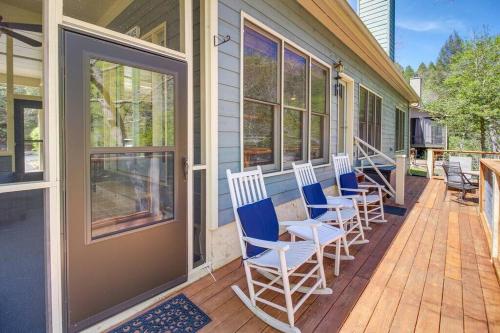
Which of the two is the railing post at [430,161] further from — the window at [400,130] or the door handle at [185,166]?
the door handle at [185,166]

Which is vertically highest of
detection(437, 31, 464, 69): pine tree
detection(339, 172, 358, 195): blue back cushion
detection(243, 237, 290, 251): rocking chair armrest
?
detection(437, 31, 464, 69): pine tree

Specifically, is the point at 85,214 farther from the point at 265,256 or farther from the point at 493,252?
the point at 493,252

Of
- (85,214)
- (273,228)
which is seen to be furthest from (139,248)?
(273,228)

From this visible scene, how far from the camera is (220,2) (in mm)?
2604

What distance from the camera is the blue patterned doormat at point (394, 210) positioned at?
4.75m

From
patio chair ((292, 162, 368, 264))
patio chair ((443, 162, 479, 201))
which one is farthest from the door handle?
patio chair ((443, 162, 479, 201))

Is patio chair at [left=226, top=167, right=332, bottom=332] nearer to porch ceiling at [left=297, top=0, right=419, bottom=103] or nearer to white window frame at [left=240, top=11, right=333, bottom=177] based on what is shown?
white window frame at [left=240, top=11, right=333, bottom=177]

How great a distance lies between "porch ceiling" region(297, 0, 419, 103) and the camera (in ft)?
12.2

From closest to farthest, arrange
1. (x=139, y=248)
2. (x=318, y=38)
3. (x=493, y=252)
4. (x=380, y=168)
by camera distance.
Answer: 1. (x=139, y=248)
2. (x=493, y=252)
3. (x=318, y=38)
4. (x=380, y=168)

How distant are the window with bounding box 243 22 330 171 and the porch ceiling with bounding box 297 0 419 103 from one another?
23.7 inches

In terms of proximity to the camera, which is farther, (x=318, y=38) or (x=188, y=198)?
(x=318, y=38)

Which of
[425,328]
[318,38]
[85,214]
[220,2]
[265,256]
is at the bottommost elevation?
[425,328]

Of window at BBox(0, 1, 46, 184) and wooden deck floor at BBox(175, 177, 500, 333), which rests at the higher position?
window at BBox(0, 1, 46, 184)

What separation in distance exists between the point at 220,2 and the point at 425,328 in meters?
3.12
